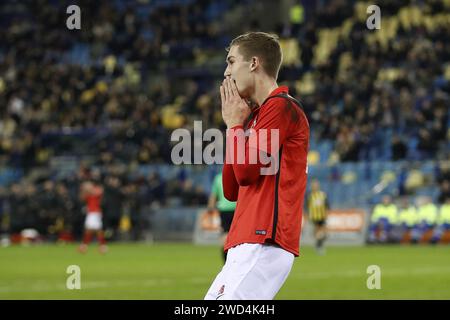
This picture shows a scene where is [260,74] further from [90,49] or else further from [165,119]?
[90,49]

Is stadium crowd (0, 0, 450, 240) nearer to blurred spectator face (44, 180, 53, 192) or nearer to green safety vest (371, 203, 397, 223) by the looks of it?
blurred spectator face (44, 180, 53, 192)

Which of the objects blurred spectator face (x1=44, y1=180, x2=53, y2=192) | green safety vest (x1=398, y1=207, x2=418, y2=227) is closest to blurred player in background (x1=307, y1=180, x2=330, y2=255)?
green safety vest (x1=398, y1=207, x2=418, y2=227)

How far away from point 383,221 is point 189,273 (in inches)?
518

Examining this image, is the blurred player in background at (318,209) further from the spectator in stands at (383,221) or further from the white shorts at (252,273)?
the white shorts at (252,273)

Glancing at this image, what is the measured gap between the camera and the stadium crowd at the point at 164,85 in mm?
34781

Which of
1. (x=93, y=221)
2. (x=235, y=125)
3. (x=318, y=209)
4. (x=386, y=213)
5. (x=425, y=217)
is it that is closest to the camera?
(x=235, y=125)

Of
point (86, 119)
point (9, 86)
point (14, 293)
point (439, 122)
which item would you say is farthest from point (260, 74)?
point (9, 86)

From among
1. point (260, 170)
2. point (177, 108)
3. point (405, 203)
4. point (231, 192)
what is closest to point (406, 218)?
point (405, 203)

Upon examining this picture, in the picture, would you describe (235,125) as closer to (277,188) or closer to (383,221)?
(277,188)

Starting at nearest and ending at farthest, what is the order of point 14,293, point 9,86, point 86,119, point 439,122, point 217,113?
point 14,293 < point 439,122 < point 217,113 < point 86,119 < point 9,86

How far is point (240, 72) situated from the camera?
18.7 ft

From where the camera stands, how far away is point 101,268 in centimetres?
2173

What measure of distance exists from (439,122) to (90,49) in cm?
1829

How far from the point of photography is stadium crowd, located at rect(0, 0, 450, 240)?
3478 centimetres
